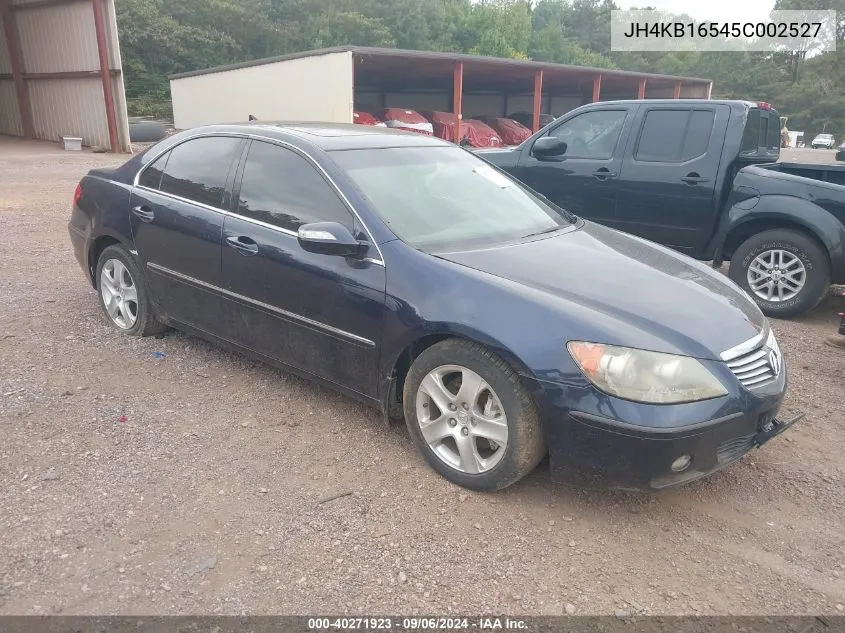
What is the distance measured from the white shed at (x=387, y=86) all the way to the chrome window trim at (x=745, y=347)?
15.6 metres

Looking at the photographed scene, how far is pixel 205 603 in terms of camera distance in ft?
7.76

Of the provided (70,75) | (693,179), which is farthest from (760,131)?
(70,75)

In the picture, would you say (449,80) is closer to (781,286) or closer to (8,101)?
(8,101)

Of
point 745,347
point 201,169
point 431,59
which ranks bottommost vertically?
point 745,347

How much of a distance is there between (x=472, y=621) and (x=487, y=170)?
111 inches

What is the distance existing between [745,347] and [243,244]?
8.47 feet

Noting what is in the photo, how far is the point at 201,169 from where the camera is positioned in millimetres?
4145

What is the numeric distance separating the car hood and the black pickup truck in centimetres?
249

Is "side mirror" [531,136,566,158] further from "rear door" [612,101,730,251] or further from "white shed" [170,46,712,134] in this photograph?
"white shed" [170,46,712,134]

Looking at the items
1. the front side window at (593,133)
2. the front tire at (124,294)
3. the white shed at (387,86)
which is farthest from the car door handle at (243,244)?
the white shed at (387,86)

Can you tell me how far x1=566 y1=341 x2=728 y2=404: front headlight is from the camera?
264cm

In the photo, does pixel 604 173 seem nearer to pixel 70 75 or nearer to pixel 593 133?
pixel 593 133

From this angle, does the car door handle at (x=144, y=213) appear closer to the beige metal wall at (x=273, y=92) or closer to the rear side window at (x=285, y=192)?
the rear side window at (x=285, y=192)

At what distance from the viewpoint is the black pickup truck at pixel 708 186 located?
566cm
